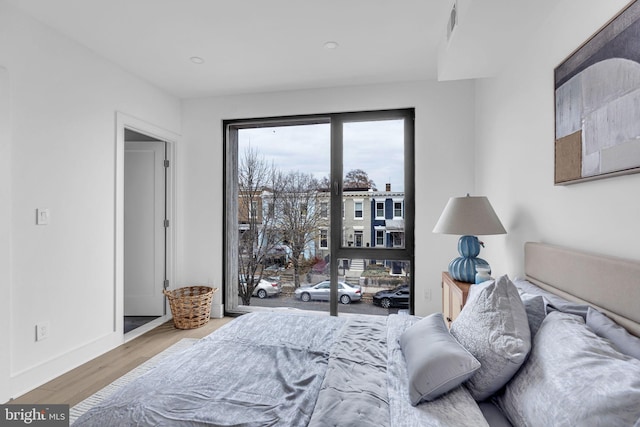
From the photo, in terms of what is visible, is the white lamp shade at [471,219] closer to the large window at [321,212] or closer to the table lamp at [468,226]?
the table lamp at [468,226]

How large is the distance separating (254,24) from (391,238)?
232 centimetres

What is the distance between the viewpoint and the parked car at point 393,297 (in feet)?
11.1

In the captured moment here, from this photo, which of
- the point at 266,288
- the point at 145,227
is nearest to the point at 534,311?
the point at 266,288

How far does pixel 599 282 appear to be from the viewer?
1.21 metres

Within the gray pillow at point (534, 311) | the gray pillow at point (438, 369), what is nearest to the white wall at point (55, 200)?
the gray pillow at point (438, 369)

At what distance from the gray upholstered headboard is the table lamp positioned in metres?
0.40

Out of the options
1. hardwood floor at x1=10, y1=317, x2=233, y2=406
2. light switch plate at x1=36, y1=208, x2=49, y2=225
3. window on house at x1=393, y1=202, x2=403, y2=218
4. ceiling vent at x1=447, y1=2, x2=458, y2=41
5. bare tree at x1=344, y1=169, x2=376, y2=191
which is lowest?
hardwood floor at x1=10, y1=317, x2=233, y2=406

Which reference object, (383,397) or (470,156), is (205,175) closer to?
(470,156)

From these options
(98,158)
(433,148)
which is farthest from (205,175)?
(433,148)

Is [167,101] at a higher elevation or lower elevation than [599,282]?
higher

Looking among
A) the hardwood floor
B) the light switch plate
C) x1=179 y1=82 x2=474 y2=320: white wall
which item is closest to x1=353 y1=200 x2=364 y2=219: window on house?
x1=179 y1=82 x2=474 y2=320: white wall

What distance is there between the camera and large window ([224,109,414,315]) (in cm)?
339

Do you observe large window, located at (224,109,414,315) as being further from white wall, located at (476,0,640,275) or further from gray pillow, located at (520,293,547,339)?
gray pillow, located at (520,293,547,339)

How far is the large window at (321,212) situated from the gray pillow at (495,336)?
6.94 ft
